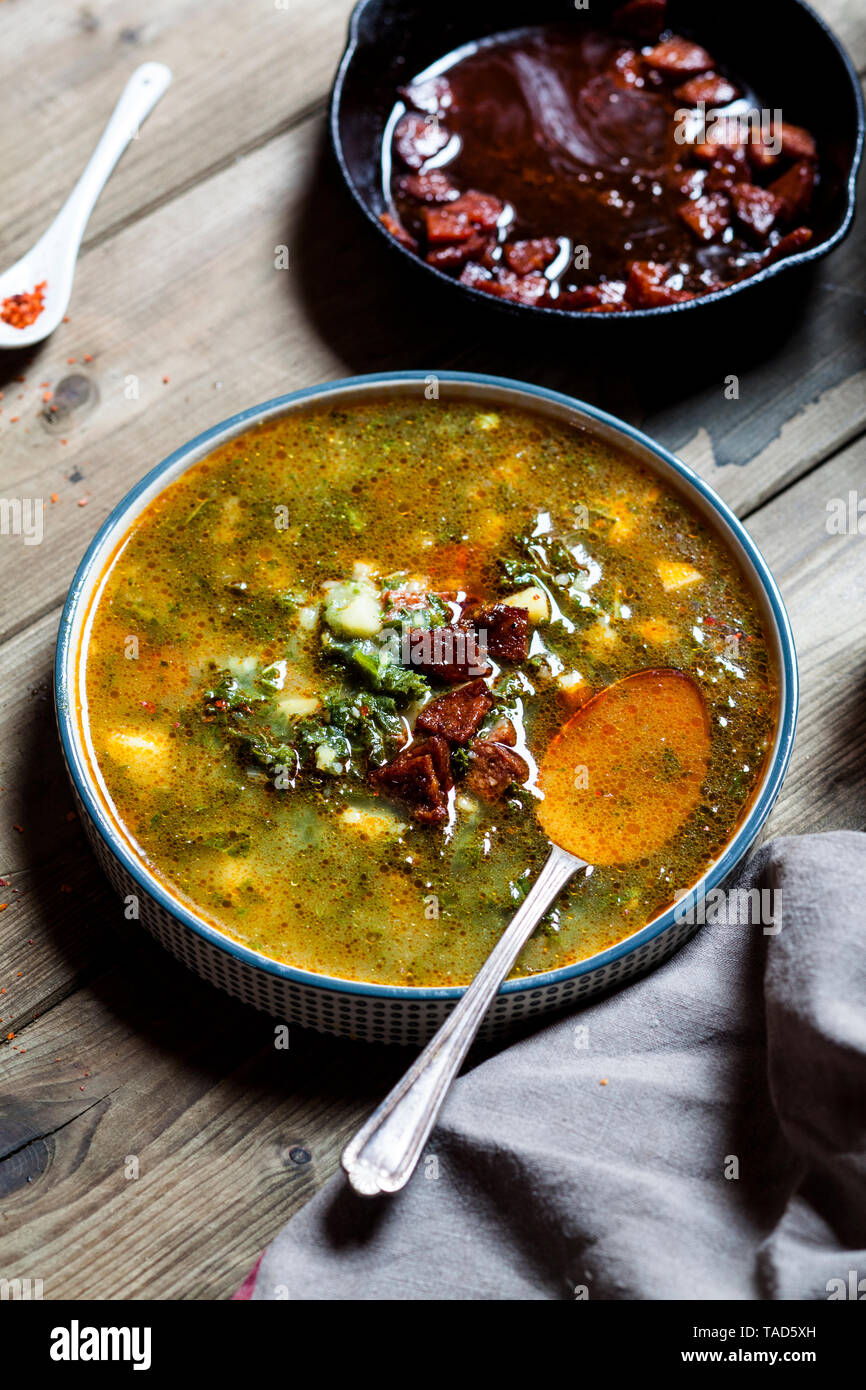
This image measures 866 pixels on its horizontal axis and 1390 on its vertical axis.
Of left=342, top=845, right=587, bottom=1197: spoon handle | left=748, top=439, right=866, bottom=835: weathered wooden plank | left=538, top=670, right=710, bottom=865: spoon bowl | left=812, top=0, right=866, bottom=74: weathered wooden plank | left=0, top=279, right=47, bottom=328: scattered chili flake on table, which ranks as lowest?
left=748, top=439, right=866, bottom=835: weathered wooden plank

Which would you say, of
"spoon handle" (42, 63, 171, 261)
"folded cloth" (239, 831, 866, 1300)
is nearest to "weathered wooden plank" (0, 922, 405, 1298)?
"folded cloth" (239, 831, 866, 1300)

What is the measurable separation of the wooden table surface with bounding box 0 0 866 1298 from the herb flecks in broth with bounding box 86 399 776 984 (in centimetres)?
23

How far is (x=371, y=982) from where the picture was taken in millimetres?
1858

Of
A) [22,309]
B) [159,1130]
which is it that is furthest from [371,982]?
[22,309]

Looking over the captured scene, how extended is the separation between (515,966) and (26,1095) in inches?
30.5

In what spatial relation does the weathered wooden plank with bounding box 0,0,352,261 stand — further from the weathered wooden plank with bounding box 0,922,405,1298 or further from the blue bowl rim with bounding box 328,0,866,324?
the weathered wooden plank with bounding box 0,922,405,1298

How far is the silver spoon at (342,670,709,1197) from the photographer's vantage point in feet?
5.62

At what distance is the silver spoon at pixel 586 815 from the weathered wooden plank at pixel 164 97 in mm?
1616

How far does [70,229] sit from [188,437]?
0.57 metres

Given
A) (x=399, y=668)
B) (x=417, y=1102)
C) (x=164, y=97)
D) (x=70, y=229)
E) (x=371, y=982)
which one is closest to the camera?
(x=417, y=1102)

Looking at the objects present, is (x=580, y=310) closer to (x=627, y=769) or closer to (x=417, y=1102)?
(x=627, y=769)

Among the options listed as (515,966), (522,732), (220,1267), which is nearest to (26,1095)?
(220,1267)

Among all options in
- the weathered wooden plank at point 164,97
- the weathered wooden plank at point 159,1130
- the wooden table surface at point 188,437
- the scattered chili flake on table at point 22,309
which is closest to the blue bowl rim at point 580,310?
the wooden table surface at point 188,437

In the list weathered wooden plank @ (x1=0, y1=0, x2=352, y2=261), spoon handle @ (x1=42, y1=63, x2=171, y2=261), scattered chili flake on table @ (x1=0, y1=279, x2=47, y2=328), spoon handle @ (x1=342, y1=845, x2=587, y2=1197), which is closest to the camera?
spoon handle @ (x1=342, y1=845, x2=587, y2=1197)
